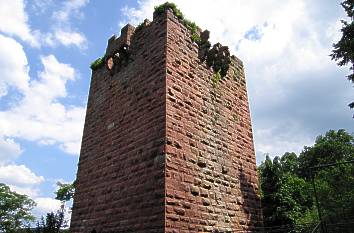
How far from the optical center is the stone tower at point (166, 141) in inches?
223

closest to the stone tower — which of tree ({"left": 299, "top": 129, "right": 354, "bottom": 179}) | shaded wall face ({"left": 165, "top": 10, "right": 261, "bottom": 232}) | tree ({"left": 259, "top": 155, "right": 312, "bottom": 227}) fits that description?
shaded wall face ({"left": 165, "top": 10, "right": 261, "bottom": 232})

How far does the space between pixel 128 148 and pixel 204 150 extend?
1620 mm

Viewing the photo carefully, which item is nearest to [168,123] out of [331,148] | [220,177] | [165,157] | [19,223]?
[165,157]

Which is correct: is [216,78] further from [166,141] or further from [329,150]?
[329,150]

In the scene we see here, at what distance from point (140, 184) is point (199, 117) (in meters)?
2.06

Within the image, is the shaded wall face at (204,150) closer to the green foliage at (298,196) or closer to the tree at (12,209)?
the green foliage at (298,196)

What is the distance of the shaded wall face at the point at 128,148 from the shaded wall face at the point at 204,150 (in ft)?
0.82

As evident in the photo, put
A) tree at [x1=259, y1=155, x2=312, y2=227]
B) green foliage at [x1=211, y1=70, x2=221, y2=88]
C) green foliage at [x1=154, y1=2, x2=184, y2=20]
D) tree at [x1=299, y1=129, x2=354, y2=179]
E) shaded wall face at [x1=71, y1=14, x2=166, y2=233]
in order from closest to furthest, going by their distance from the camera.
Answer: shaded wall face at [x1=71, y1=14, x2=166, y2=233], green foliage at [x1=154, y1=2, x2=184, y2=20], green foliage at [x1=211, y1=70, x2=221, y2=88], tree at [x1=259, y1=155, x2=312, y2=227], tree at [x1=299, y1=129, x2=354, y2=179]

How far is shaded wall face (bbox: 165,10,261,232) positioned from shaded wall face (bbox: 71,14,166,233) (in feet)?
0.82

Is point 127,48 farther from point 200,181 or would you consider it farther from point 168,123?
point 200,181

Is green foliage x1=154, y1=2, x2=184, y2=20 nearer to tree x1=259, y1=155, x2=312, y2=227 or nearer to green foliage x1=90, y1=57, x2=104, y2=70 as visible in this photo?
green foliage x1=90, y1=57, x2=104, y2=70

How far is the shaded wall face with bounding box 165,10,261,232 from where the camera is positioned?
5676 millimetres

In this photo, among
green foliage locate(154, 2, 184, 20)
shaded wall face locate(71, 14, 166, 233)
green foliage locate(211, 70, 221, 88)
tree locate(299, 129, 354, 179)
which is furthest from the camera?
tree locate(299, 129, 354, 179)

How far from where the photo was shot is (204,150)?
6613mm
